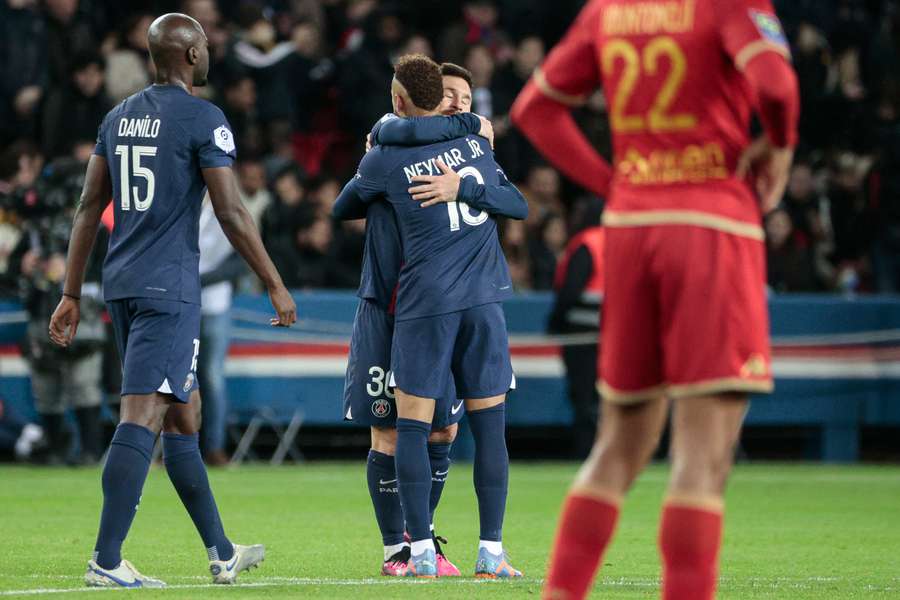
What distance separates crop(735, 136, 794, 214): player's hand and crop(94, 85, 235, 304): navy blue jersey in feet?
9.17

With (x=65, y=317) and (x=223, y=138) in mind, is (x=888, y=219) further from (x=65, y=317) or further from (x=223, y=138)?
(x=65, y=317)

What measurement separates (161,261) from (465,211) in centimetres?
146

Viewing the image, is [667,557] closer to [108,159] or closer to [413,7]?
[108,159]

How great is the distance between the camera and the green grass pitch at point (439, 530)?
7277mm

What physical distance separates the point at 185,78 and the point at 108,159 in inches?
18.4

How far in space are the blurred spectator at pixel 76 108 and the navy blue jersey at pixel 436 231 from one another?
987cm

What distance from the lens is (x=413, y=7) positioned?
20922mm

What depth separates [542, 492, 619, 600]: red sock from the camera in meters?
5.05

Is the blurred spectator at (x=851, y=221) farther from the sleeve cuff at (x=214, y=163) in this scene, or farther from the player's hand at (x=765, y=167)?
the player's hand at (x=765, y=167)

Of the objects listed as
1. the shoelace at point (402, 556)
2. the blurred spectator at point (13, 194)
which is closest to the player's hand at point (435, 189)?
the shoelace at point (402, 556)

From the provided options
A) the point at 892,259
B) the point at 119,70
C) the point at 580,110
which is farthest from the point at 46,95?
the point at 892,259

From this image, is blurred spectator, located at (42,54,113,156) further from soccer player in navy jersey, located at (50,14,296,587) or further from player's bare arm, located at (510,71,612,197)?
player's bare arm, located at (510,71,612,197)

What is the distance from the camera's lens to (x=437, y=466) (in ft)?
27.2

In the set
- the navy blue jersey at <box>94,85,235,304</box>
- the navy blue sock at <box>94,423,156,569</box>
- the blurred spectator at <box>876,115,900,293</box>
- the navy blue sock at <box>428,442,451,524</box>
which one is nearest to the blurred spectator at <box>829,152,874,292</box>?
the blurred spectator at <box>876,115,900,293</box>
